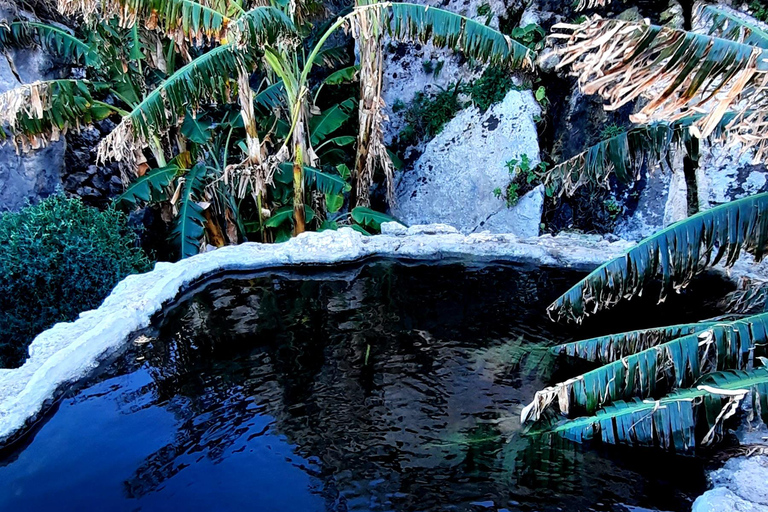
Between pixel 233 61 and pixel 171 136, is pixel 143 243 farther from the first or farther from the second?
pixel 233 61

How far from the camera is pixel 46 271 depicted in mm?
5363

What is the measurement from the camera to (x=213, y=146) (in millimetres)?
8125

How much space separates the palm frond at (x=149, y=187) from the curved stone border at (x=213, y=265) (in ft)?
6.17

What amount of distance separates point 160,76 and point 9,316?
4.12 metres

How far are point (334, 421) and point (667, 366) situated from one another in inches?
83.4

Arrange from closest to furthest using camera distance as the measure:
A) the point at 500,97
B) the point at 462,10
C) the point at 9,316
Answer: the point at 9,316 → the point at 500,97 → the point at 462,10

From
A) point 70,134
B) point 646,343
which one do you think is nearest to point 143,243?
point 70,134

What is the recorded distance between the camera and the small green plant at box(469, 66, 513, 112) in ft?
30.9

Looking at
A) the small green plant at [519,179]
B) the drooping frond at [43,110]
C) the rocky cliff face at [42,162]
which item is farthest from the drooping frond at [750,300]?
the rocky cliff face at [42,162]

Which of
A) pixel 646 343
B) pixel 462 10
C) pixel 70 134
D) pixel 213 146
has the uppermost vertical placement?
pixel 462 10

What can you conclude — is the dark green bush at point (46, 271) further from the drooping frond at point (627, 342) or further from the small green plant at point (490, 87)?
the small green plant at point (490, 87)

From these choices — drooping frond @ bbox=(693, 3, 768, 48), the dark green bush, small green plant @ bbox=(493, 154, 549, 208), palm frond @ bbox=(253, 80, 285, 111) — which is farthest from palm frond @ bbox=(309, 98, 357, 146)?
drooping frond @ bbox=(693, 3, 768, 48)

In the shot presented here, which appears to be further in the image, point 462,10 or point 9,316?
point 462,10

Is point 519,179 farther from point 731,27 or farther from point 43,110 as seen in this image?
point 43,110
